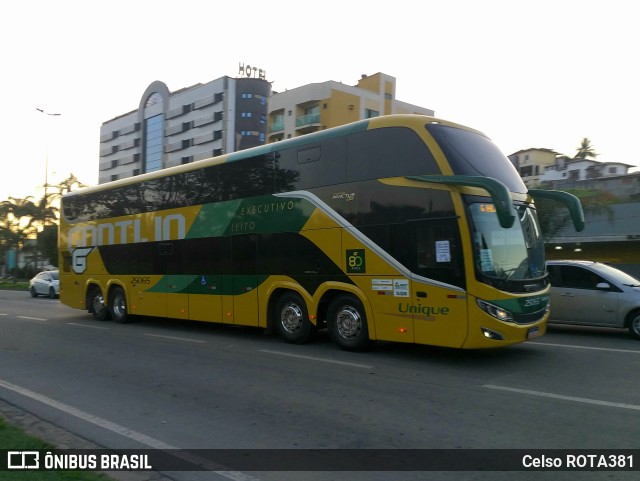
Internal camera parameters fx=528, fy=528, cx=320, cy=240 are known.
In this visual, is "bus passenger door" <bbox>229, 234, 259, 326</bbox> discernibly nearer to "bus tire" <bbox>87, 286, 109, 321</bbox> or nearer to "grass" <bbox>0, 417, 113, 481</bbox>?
"bus tire" <bbox>87, 286, 109, 321</bbox>

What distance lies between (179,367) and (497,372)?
523 cm

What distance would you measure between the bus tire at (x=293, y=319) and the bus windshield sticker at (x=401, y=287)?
2.29 metres

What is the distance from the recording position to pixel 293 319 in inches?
434

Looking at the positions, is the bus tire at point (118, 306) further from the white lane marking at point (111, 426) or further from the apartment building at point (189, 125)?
the apartment building at point (189, 125)

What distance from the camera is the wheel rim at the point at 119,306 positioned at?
15.6m

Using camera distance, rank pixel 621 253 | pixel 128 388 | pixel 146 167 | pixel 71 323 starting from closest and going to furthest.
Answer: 1. pixel 128 388
2. pixel 71 323
3. pixel 621 253
4. pixel 146 167

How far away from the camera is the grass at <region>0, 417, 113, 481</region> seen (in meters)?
4.18

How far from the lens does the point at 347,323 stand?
10.0 meters

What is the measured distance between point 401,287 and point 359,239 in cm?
124

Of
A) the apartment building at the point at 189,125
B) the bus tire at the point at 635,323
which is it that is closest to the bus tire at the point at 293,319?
the bus tire at the point at 635,323

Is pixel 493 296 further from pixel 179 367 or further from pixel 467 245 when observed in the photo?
pixel 179 367

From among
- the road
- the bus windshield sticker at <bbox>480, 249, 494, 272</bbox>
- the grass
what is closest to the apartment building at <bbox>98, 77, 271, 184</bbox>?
the road

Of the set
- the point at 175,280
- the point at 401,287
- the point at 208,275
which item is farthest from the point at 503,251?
the point at 175,280

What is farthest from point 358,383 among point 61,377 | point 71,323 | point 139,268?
point 71,323
